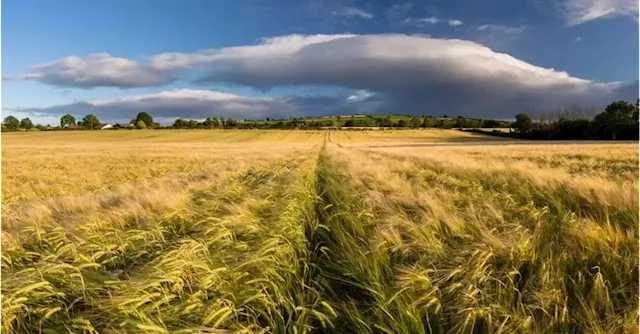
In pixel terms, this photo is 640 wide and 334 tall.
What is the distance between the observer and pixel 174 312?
2840 millimetres

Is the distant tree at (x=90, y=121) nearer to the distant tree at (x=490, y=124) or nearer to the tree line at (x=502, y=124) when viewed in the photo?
the tree line at (x=502, y=124)

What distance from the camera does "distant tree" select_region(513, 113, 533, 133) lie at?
368ft

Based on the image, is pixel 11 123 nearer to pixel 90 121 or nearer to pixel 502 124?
pixel 90 121

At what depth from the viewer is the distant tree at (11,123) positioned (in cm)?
13312

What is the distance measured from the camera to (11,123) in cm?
13700

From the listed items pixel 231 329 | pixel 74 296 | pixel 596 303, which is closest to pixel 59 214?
pixel 74 296

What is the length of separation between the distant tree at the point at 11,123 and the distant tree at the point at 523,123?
170m

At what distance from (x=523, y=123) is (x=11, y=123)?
175 m

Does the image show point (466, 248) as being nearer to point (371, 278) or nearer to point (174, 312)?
point (371, 278)

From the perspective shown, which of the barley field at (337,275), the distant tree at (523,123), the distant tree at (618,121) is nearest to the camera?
the barley field at (337,275)

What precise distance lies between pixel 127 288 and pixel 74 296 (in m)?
0.57

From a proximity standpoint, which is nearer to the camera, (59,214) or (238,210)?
(238,210)

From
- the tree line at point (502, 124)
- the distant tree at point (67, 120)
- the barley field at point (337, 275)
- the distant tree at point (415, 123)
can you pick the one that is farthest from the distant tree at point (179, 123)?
the barley field at point (337, 275)

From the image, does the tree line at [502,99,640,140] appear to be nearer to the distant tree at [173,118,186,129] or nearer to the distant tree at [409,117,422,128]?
the distant tree at [409,117,422,128]
